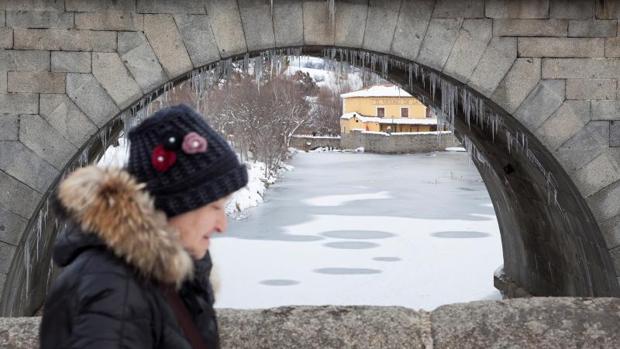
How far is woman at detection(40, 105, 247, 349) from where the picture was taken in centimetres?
146

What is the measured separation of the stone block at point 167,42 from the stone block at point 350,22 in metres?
1.15

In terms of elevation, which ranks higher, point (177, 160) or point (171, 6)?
point (171, 6)

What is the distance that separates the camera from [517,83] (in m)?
6.37

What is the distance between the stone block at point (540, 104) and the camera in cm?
637

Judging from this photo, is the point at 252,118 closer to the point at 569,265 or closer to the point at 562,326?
the point at 569,265

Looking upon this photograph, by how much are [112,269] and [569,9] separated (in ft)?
18.2

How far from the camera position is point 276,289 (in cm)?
1188

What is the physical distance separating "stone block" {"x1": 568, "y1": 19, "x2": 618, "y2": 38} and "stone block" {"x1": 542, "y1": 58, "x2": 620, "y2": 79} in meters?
0.18

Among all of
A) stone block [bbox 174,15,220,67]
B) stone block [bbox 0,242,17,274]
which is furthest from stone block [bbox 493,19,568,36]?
stone block [bbox 0,242,17,274]

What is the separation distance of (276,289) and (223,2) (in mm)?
6332

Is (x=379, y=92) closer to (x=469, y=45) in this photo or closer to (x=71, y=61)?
(x=469, y=45)

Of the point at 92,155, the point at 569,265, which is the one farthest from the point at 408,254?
the point at 92,155

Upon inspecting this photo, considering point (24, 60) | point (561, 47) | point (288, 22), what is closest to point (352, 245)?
point (561, 47)

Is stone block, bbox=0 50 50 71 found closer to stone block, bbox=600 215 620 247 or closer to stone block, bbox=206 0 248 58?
stone block, bbox=206 0 248 58
